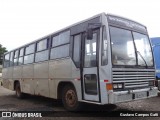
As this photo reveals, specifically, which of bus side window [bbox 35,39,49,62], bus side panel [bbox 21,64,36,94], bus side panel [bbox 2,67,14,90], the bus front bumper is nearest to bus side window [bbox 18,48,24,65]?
bus side panel [bbox 21,64,36,94]

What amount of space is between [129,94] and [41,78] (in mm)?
4916

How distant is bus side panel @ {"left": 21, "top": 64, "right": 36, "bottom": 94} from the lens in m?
11.5

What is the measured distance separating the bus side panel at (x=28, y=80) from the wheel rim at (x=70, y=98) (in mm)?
3367

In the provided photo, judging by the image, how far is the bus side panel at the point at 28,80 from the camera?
11489 millimetres

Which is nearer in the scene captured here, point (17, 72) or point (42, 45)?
point (42, 45)

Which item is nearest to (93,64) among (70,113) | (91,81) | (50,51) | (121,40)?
(91,81)

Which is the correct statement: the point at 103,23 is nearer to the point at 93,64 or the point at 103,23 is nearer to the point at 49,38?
the point at 93,64

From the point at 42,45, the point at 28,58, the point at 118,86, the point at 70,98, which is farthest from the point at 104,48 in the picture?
the point at 28,58

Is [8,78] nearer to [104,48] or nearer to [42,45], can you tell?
[42,45]

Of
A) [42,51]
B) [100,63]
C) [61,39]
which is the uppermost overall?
[61,39]

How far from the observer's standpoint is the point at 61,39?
9148 millimetres

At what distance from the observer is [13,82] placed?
567 inches

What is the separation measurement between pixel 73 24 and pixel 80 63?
1.65m

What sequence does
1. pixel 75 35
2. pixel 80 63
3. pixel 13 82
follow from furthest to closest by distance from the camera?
pixel 13 82, pixel 75 35, pixel 80 63
